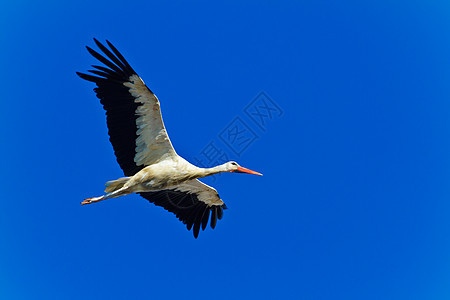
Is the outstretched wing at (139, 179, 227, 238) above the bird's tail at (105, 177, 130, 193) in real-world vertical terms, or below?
above

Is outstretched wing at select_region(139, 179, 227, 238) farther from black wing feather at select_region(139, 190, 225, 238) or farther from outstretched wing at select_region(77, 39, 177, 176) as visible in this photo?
outstretched wing at select_region(77, 39, 177, 176)

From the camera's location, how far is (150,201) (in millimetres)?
15086

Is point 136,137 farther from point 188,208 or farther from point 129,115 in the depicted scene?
point 188,208

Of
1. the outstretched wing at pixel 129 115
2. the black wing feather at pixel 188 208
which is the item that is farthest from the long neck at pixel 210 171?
the black wing feather at pixel 188 208

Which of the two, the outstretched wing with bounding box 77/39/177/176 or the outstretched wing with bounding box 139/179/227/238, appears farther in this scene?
the outstretched wing with bounding box 139/179/227/238

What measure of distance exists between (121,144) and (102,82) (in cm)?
142

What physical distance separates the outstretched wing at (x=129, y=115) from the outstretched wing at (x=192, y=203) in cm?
136

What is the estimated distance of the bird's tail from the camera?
1344 centimetres

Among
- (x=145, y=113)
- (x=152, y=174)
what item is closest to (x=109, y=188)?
(x=152, y=174)

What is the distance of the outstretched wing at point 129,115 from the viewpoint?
42.8 ft

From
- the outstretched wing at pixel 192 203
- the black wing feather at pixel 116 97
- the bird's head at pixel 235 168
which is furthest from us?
the outstretched wing at pixel 192 203

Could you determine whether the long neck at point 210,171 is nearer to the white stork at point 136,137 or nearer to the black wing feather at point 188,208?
the white stork at point 136,137

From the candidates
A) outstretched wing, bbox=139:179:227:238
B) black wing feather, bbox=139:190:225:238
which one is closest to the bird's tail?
outstretched wing, bbox=139:179:227:238

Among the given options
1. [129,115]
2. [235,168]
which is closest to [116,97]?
[129,115]
